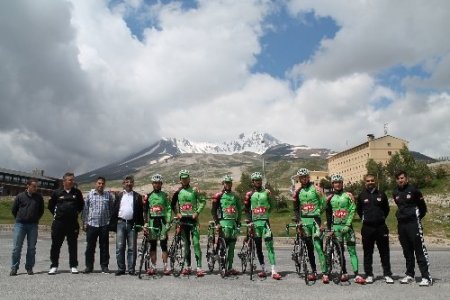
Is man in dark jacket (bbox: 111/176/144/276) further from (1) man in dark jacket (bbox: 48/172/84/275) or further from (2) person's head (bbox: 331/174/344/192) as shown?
(2) person's head (bbox: 331/174/344/192)

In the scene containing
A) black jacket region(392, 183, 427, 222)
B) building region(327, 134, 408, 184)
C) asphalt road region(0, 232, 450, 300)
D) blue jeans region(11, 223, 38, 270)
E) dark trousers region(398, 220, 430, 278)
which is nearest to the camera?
asphalt road region(0, 232, 450, 300)

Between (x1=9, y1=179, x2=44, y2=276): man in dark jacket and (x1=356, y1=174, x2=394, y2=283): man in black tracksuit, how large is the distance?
916 centimetres

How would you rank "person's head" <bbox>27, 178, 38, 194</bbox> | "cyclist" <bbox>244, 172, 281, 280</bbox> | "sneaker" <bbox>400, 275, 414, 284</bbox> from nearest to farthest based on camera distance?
"sneaker" <bbox>400, 275, 414, 284</bbox>, "cyclist" <bbox>244, 172, 281, 280</bbox>, "person's head" <bbox>27, 178, 38, 194</bbox>

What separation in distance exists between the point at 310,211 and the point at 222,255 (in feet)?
8.73

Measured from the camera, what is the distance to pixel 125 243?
12602 millimetres

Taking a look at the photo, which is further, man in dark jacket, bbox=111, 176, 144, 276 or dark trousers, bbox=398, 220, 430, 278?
man in dark jacket, bbox=111, 176, 144, 276

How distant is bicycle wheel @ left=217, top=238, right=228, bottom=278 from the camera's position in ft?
38.8

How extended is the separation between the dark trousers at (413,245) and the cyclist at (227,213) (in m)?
4.39

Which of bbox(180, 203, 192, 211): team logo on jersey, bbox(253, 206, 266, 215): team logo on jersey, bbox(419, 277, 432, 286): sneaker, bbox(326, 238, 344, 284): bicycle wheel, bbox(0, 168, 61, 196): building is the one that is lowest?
bbox(419, 277, 432, 286): sneaker

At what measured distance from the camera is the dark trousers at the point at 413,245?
428 inches

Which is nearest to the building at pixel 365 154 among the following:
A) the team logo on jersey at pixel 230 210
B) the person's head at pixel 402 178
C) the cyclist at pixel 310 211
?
the person's head at pixel 402 178

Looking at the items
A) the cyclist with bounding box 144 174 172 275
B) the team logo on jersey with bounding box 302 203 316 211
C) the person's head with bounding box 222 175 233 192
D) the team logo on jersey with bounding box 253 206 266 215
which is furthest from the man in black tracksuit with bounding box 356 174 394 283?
the cyclist with bounding box 144 174 172 275

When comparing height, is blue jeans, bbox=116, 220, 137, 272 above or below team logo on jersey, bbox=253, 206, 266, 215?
below

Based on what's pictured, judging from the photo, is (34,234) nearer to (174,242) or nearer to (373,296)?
(174,242)
